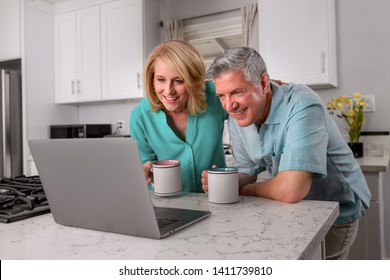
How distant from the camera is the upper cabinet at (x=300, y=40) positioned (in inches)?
81.3

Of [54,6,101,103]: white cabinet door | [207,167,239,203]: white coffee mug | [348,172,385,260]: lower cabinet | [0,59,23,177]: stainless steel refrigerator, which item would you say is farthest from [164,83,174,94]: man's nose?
[0,59,23,177]: stainless steel refrigerator

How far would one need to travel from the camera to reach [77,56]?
3008 mm

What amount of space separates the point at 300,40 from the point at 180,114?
1.20 meters

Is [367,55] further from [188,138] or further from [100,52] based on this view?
[100,52]

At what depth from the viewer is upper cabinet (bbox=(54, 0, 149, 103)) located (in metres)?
2.73

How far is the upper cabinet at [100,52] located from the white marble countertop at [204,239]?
82.7 inches

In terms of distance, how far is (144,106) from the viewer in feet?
4.19

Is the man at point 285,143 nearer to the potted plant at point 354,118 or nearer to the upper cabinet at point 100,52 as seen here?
the potted plant at point 354,118

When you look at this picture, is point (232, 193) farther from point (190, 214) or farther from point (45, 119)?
point (45, 119)

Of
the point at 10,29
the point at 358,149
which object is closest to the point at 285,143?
the point at 358,149

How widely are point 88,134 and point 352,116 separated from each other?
2041 millimetres

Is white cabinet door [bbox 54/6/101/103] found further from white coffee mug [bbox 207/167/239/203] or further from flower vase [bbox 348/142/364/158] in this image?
white coffee mug [bbox 207/167/239/203]

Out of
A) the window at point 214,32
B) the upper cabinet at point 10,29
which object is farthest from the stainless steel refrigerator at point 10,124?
the window at point 214,32
